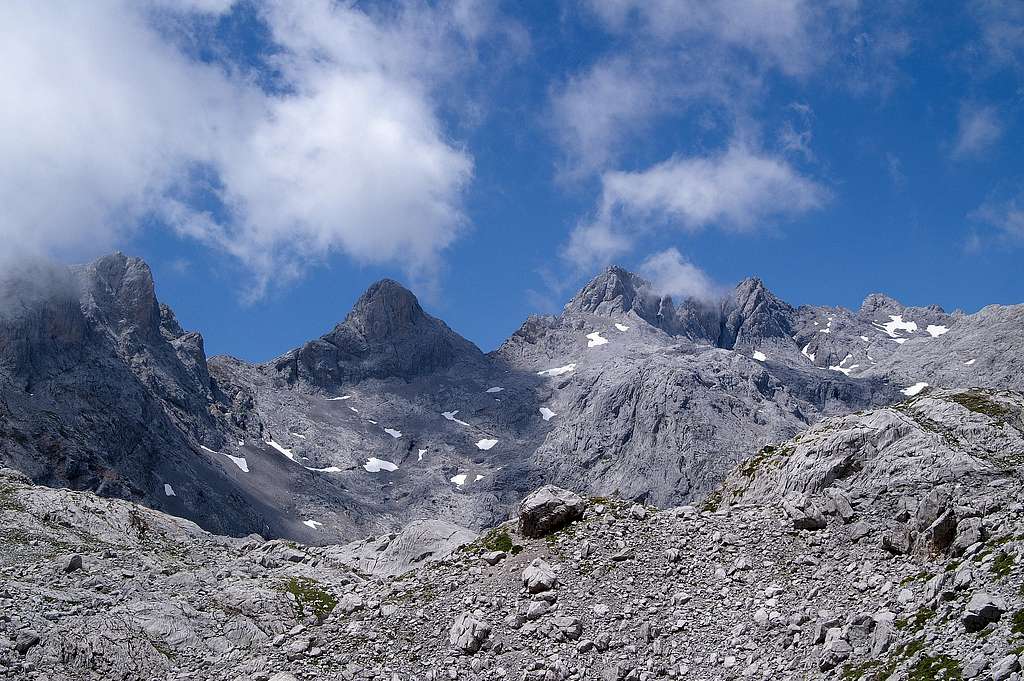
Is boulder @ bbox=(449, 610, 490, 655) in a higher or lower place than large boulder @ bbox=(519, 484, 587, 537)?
lower

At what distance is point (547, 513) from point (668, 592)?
594cm

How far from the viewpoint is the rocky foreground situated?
23.3 meters

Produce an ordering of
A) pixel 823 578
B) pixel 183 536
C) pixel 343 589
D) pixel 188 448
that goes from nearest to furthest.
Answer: pixel 823 578, pixel 343 589, pixel 183 536, pixel 188 448

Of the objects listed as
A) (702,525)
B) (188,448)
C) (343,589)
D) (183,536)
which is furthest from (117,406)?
(702,525)

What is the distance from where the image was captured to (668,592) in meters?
27.7

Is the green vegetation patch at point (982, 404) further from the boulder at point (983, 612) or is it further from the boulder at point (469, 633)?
the boulder at point (469, 633)

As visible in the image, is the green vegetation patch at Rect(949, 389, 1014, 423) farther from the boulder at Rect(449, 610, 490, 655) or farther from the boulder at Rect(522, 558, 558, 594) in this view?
the boulder at Rect(449, 610, 490, 655)

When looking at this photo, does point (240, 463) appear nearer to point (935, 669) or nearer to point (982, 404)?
point (982, 404)

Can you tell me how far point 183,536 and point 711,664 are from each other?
2983 centimetres

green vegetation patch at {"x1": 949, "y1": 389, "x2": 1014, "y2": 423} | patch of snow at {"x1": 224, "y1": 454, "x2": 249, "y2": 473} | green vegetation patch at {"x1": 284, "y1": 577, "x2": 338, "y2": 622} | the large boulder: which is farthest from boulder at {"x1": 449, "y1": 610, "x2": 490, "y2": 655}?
patch of snow at {"x1": 224, "y1": 454, "x2": 249, "y2": 473}

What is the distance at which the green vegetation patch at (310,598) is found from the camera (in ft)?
113

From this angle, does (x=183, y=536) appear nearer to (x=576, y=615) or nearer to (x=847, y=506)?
(x=576, y=615)

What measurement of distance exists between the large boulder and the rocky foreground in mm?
72

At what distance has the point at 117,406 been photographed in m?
175
